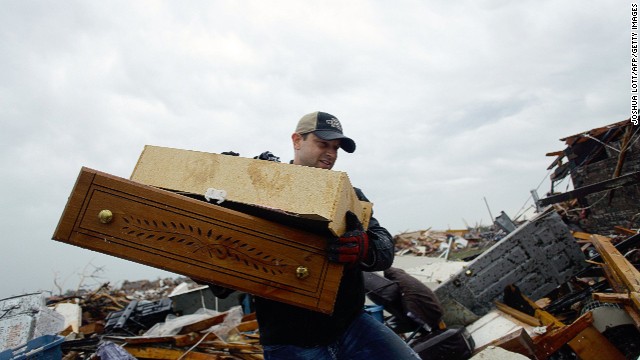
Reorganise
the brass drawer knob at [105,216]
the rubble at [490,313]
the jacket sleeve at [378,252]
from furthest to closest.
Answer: the rubble at [490,313] → the jacket sleeve at [378,252] → the brass drawer knob at [105,216]

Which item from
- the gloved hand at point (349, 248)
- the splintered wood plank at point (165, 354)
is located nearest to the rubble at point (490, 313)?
the splintered wood plank at point (165, 354)

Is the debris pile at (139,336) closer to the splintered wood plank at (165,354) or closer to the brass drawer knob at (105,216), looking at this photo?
the splintered wood plank at (165,354)

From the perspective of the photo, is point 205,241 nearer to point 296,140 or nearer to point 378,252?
point 378,252

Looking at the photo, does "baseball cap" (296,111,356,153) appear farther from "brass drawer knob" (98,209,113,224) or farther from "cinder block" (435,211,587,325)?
"cinder block" (435,211,587,325)

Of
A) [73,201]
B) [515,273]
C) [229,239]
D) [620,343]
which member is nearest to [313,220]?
[229,239]

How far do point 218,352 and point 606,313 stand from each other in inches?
161

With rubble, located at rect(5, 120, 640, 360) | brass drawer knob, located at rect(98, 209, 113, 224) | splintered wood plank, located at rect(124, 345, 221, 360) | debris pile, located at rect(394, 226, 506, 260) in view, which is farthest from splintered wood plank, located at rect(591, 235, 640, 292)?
debris pile, located at rect(394, 226, 506, 260)

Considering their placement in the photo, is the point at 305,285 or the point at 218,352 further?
the point at 218,352

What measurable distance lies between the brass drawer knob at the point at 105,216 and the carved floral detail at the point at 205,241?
5 centimetres

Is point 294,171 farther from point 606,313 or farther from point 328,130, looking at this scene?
point 606,313

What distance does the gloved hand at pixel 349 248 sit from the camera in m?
1.62

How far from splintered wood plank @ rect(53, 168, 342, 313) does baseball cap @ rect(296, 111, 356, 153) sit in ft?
2.30

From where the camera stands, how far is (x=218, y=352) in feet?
13.5

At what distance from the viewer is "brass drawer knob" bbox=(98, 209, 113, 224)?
A: 61.2 inches
